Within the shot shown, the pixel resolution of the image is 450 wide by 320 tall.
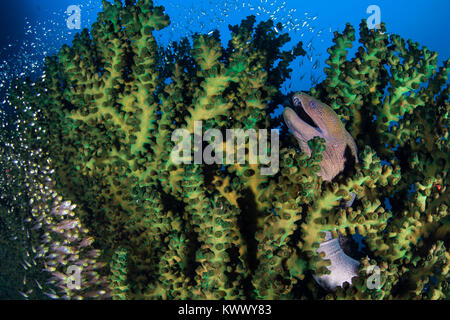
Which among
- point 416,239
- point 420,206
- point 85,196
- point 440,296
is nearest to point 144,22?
point 85,196

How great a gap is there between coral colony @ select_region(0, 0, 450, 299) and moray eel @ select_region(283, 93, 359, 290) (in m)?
0.02

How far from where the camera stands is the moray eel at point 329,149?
6.33ft

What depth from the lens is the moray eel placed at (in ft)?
6.33

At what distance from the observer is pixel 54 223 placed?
257 centimetres

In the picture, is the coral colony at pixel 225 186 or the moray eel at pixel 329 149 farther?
the moray eel at pixel 329 149

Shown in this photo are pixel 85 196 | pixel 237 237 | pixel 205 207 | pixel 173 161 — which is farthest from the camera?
pixel 85 196

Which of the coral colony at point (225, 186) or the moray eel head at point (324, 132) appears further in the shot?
the moray eel head at point (324, 132)

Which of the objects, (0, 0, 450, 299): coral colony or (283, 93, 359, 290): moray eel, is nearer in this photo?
(0, 0, 450, 299): coral colony

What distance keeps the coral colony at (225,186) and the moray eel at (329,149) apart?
0.8 inches

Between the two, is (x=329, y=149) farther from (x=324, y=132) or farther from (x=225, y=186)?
(x=225, y=186)

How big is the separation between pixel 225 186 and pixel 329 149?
2.61ft

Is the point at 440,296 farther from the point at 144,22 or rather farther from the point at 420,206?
the point at 144,22

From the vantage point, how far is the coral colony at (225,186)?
1.76 m
